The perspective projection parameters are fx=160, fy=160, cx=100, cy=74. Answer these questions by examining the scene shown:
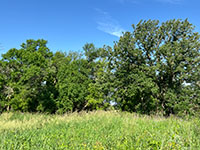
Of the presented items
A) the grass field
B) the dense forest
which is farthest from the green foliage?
the grass field

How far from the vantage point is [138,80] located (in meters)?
13.6

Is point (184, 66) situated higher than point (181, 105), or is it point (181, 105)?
point (184, 66)

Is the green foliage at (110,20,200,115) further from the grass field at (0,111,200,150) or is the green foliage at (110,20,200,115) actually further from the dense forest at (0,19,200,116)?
the grass field at (0,111,200,150)

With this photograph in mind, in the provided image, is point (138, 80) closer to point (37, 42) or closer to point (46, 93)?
point (46, 93)

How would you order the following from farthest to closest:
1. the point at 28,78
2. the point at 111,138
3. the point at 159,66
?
the point at 28,78, the point at 159,66, the point at 111,138

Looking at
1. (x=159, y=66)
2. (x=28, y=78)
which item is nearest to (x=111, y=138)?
(x=159, y=66)

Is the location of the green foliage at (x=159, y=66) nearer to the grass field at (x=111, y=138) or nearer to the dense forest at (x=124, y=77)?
the dense forest at (x=124, y=77)

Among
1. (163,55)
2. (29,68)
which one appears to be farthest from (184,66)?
(29,68)

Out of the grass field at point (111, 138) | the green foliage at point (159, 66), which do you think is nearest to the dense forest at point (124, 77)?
the green foliage at point (159, 66)

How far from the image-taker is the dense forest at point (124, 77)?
13260mm

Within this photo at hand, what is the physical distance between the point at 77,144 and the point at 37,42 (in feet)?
66.1

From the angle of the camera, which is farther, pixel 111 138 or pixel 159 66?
pixel 159 66

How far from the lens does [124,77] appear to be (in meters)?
15.2

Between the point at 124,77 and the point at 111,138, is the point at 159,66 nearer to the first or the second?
the point at 124,77
